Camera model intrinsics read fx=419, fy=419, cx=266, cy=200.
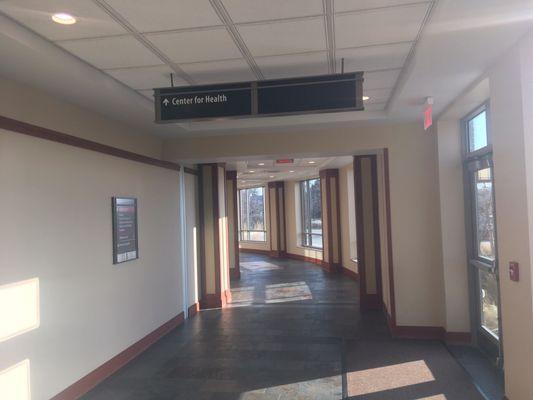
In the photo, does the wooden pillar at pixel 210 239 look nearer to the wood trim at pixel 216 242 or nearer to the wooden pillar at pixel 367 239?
the wood trim at pixel 216 242

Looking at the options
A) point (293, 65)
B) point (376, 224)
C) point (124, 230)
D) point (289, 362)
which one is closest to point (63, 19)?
point (293, 65)

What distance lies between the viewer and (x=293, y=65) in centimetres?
327

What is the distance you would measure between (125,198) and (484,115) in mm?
3711

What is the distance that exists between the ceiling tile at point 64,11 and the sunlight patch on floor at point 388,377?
3.40 meters

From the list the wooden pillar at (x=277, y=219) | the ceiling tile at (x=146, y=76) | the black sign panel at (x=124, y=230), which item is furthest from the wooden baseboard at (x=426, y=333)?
the wooden pillar at (x=277, y=219)

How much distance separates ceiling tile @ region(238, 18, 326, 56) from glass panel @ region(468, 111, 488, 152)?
2.01 meters

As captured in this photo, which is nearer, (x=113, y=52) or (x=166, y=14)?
(x=166, y=14)

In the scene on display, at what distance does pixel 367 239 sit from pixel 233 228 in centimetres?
450

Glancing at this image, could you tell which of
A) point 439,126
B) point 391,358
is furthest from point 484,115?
point 391,358

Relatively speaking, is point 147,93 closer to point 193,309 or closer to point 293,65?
point 293,65

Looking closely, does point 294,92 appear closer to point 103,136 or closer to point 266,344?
point 103,136

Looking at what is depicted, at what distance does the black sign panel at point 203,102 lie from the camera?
3.24 m

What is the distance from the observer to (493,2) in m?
2.11

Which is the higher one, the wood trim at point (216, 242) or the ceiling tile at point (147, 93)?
the ceiling tile at point (147, 93)
